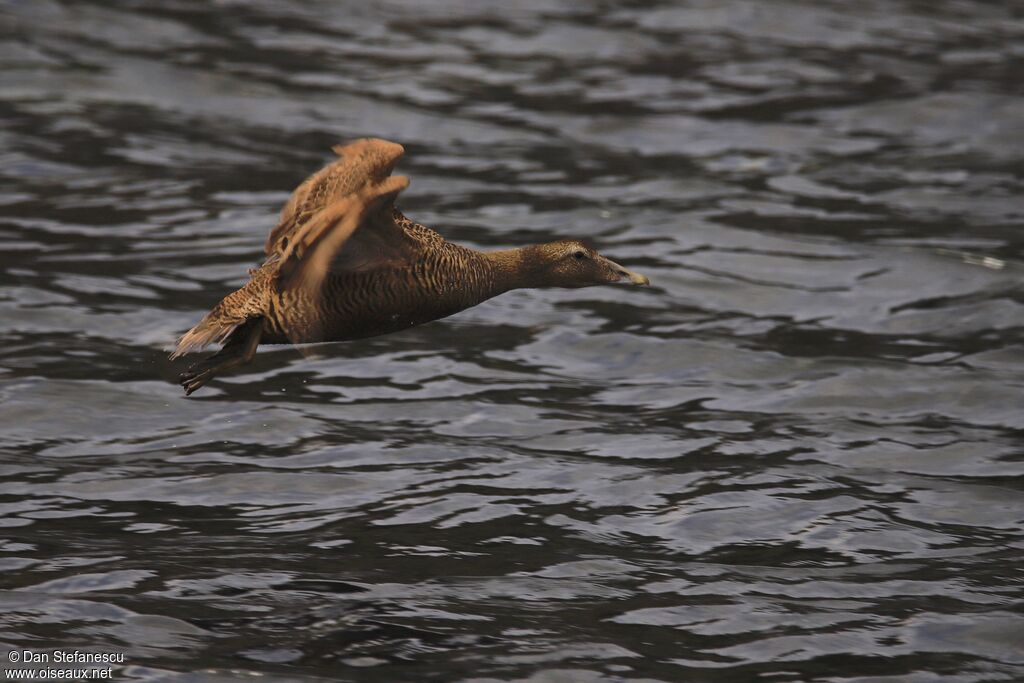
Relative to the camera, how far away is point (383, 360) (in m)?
10.7

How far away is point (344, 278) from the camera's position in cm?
752

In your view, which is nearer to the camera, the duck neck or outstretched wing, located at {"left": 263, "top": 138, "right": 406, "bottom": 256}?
outstretched wing, located at {"left": 263, "top": 138, "right": 406, "bottom": 256}

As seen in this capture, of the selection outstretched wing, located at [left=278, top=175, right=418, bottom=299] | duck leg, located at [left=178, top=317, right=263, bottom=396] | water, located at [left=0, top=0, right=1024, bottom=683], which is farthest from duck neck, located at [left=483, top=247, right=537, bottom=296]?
duck leg, located at [left=178, top=317, right=263, bottom=396]

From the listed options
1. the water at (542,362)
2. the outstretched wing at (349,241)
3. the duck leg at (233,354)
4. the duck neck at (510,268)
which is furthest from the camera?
the duck neck at (510,268)

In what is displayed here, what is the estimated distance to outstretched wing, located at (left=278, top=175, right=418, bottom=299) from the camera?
22.3ft

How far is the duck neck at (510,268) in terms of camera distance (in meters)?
8.34

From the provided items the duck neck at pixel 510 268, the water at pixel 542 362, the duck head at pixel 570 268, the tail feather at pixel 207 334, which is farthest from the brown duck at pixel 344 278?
the water at pixel 542 362

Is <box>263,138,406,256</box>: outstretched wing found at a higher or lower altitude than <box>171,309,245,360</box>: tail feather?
higher

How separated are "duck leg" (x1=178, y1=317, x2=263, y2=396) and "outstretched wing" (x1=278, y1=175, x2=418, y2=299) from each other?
0.80ft

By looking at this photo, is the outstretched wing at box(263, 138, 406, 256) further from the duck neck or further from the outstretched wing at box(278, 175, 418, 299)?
the duck neck

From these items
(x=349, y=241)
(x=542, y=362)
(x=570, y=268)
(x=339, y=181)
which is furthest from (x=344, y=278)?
(x=542, y=362)

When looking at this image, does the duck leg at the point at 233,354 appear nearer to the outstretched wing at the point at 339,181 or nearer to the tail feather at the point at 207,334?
the tail feather at the point at 207,334

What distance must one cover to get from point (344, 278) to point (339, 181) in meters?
0.50

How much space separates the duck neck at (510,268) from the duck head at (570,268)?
0.01 metres
